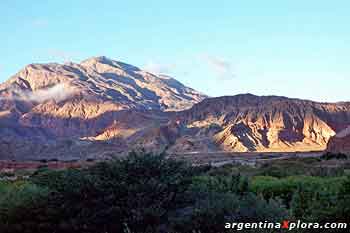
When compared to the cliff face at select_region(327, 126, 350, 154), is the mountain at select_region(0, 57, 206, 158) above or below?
above

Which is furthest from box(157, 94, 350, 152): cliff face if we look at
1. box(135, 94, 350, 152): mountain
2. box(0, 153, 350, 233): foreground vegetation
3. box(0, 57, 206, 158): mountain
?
box(0, 153, 350, 233): foreground vegetation

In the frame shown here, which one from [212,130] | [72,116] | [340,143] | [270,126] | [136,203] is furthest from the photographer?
[72,116]

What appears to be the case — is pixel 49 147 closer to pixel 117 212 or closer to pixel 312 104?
pixel 312 104

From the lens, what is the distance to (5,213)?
11.7 meters

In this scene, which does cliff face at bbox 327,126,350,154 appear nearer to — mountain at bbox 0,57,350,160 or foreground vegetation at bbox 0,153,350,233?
mountain at bbox 0,57,350,160

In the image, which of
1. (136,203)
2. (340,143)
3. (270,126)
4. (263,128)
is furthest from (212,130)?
(136,203)

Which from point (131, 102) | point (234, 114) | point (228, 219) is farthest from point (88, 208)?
point (131, 102)

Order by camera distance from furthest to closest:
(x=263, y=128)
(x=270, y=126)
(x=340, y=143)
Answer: (x=270, y=126) → (x=263, y=128) → (x=340, y=143)

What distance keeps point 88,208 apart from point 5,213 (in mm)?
1861

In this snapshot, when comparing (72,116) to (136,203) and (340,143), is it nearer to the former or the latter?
(340,143)

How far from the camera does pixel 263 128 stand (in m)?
119

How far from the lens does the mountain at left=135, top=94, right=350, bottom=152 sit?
114 meters

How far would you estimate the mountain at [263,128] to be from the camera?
374ft

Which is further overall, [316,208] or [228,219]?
[228,219]
